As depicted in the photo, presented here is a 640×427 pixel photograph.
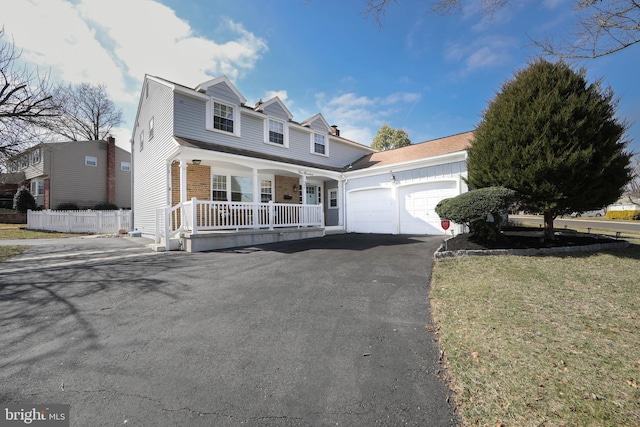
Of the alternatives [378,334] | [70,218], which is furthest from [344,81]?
[70,218]

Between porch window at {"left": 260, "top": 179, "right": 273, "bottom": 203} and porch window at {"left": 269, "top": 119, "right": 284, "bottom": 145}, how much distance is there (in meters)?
2.14

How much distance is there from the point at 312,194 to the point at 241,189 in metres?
4.60

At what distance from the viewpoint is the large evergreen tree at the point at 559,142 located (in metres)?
6.27

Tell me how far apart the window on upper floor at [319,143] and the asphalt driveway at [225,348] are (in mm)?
11331

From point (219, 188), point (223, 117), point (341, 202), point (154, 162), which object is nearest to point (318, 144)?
point (341, 202)

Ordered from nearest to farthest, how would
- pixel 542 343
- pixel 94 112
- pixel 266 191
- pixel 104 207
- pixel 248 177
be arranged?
pixel 542 343 → pixel 248 177 → pixel 266 191 → pixel 104 207 → pixel 94 112

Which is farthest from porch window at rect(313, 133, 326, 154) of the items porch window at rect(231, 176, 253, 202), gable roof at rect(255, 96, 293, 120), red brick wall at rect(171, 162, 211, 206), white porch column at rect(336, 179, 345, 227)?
red brick wall at rect(171, 162, 211, 206)

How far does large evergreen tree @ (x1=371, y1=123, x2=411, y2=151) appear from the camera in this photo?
3030 cm

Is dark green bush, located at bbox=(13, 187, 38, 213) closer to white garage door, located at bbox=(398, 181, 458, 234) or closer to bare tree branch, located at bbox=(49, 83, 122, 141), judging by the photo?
bare tree branch, located at bbox=(49, 83, 122, 141)

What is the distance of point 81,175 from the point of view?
2127 centimetres

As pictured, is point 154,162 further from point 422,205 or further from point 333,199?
point 422,205

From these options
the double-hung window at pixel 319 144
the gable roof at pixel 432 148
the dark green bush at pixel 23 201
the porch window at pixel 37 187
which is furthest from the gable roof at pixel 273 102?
the porch window at pixel 37 187

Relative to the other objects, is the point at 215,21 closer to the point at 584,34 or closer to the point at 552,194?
the point at 584,34

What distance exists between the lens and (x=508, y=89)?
7.28 meters
